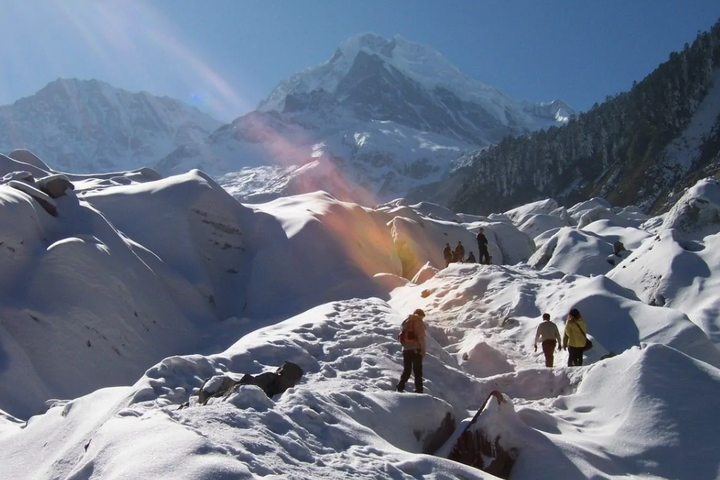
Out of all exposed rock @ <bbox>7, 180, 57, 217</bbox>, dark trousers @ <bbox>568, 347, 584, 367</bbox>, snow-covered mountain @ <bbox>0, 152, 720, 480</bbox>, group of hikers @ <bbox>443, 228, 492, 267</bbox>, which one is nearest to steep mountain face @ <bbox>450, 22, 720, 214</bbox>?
group of hikers @ <bbox>443, 228, 492, 267</bbox>

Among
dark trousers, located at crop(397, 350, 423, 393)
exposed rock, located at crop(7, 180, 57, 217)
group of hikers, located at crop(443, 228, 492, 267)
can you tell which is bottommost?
dark trousers, located at crop(397, 350, 423, 393)

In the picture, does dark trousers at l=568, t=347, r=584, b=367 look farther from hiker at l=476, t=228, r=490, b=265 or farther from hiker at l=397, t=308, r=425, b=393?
hiker at l=476, t=228, r=490, b=265

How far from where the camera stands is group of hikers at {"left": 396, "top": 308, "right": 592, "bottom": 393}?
467 inches

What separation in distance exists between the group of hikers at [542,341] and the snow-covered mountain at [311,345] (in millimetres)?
458

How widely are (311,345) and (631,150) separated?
4941 inches

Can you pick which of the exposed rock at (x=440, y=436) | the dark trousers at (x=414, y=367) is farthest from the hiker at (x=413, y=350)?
the exposed rock at (x=440, y=436)

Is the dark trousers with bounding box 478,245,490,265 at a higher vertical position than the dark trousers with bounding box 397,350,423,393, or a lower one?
higher

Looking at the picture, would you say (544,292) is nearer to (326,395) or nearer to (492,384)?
(492,384)

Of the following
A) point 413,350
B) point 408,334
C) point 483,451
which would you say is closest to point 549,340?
point 408,334

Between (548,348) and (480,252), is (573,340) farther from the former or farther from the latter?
(480,252)

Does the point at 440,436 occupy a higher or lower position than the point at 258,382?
lower

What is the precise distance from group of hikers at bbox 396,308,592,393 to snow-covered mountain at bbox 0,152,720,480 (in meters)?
0.46

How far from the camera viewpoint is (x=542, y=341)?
15680 millimetres

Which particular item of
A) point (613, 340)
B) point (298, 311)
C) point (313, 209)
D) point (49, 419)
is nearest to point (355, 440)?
point (49, 419)
